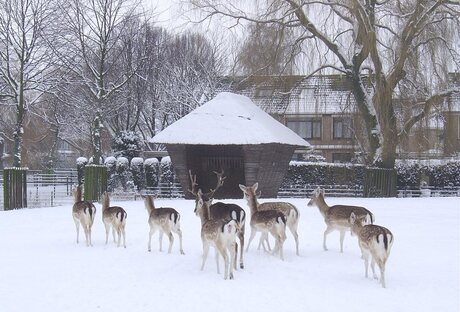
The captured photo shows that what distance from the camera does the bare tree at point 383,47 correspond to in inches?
887

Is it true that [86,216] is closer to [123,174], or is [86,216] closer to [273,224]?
[273,224]

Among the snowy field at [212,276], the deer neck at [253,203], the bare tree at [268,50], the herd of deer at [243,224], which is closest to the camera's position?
the snowy field at [212,276]

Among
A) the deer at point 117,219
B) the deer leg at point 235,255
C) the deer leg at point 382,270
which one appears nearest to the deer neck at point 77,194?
the deer at point 117,219

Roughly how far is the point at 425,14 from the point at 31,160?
40.0 meters

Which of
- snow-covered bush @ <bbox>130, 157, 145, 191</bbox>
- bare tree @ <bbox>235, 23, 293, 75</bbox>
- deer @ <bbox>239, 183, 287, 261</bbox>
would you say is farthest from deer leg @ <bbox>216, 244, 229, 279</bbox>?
snow-covered bush @ <bbox>130, 157, 145, 191</bbox>

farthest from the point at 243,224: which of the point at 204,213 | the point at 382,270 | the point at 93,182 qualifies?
the point at 93,182

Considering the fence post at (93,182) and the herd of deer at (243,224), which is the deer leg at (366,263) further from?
the fence post at (93,182)

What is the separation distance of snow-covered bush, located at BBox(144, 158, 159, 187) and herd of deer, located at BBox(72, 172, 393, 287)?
549 inches

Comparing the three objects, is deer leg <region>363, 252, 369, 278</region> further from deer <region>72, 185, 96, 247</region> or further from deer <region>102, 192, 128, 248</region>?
deer <region>72, 185, 96, 247</region>

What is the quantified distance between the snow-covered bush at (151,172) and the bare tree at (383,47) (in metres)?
7.36

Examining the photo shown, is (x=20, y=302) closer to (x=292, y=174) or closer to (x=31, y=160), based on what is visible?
(x=292, y=174)

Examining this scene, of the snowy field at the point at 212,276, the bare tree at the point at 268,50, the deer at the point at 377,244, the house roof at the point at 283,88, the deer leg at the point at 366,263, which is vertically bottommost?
the snowy field at the point at 212,276

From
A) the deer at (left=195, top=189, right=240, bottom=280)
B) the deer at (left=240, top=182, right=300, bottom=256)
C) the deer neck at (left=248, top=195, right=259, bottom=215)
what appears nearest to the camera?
the deer at (left=195, top=189, right=240, bottom=280)

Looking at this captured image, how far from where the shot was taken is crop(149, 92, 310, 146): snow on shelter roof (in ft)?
69.4
